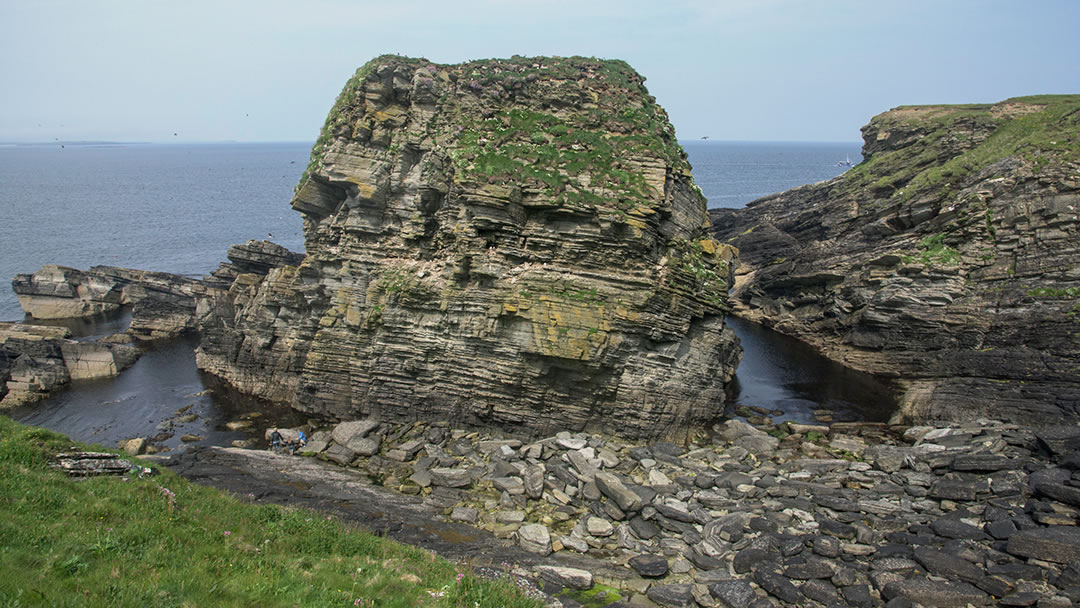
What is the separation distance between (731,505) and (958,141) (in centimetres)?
4935

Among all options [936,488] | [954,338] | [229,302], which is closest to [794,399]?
[954,338]

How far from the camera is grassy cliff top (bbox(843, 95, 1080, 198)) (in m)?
41.8

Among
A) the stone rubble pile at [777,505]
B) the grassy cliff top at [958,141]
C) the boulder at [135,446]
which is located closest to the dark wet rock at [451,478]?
the stone rubble pile at [777,505]

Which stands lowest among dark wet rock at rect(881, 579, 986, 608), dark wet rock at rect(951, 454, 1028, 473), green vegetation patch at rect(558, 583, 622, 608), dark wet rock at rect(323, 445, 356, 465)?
dark wet rock at rect(323, 445, 356, 465)

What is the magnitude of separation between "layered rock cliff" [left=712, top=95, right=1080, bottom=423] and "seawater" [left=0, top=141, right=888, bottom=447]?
10.8 feet

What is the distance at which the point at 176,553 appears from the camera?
1135cm

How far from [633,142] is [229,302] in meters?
28.5

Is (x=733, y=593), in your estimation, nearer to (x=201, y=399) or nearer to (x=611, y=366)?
(x=611, y=366)

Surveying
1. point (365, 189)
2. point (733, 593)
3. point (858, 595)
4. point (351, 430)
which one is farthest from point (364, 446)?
point (858, 595)

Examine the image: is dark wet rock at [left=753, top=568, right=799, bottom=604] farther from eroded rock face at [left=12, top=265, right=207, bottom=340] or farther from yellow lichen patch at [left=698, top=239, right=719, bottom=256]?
eroded rock face at [left=12, top=265, right=207, bottom=340]

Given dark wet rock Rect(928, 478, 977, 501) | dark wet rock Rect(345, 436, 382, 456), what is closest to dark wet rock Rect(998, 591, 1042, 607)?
dark wet rock Rect(928, 478, 977, 501)

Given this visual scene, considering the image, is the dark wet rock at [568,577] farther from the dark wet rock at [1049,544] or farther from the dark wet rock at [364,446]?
the dark wet rock at [1049,544]

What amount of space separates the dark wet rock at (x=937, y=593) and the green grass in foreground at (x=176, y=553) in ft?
34.9

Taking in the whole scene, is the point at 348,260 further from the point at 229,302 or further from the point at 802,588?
the point at 802,588
